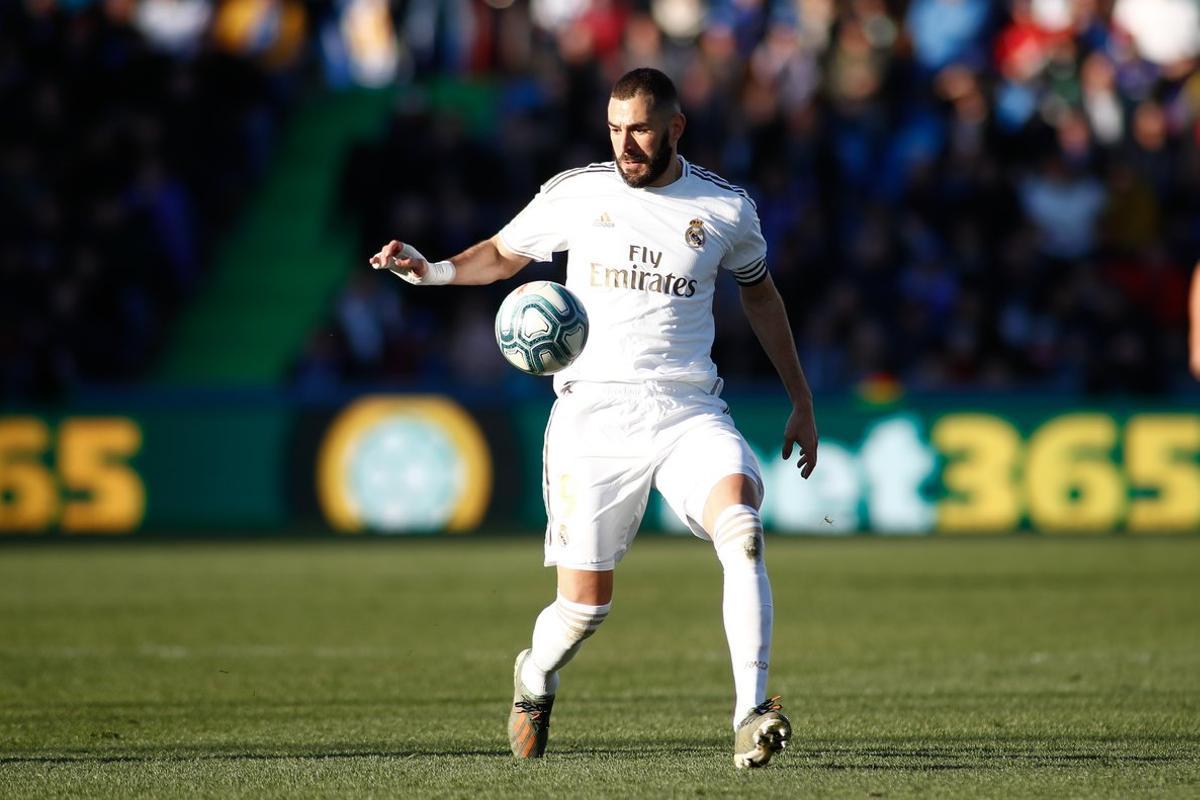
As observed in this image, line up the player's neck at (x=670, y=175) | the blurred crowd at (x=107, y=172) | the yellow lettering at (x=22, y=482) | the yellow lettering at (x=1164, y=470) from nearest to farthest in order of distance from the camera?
the player's neck at (x=670, y=175) → the yellow lettering at (x=22, y=482) → the yellow lettering at (x=1164, y=470) → the blurred crowd at (x=107, y=172)

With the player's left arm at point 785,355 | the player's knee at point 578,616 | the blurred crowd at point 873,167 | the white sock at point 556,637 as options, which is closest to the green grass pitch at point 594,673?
the white sock at point 556,637

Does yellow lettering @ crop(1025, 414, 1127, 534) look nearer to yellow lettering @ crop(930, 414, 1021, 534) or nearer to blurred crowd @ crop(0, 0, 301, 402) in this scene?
yellow lettering @ crop(930, 414, 1021, 534)

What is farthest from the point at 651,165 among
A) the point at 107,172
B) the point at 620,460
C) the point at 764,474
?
the point at 107,172

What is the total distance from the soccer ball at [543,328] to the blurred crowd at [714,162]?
1165 cm

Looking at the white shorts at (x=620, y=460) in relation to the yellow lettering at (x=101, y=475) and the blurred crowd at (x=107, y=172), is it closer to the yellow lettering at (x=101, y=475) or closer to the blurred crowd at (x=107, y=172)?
the yellow lettering at (x=101, y=475)

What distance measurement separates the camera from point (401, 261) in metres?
6.87

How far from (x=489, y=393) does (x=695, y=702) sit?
953 centimetres

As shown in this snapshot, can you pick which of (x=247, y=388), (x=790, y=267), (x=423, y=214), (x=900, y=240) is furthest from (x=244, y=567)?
(x=900, y=240)

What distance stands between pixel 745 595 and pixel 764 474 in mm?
11405

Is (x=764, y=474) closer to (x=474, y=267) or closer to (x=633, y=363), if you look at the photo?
(x=474, y=267)

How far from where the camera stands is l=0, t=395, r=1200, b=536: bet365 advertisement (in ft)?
58.6

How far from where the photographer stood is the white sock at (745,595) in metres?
6.47

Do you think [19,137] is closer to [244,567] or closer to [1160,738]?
[244,567]

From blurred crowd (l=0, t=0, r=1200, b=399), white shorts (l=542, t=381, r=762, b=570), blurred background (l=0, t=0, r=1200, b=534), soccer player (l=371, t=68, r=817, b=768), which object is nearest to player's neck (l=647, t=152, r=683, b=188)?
soccer player (l=371, t=68, r=817, b=768)
